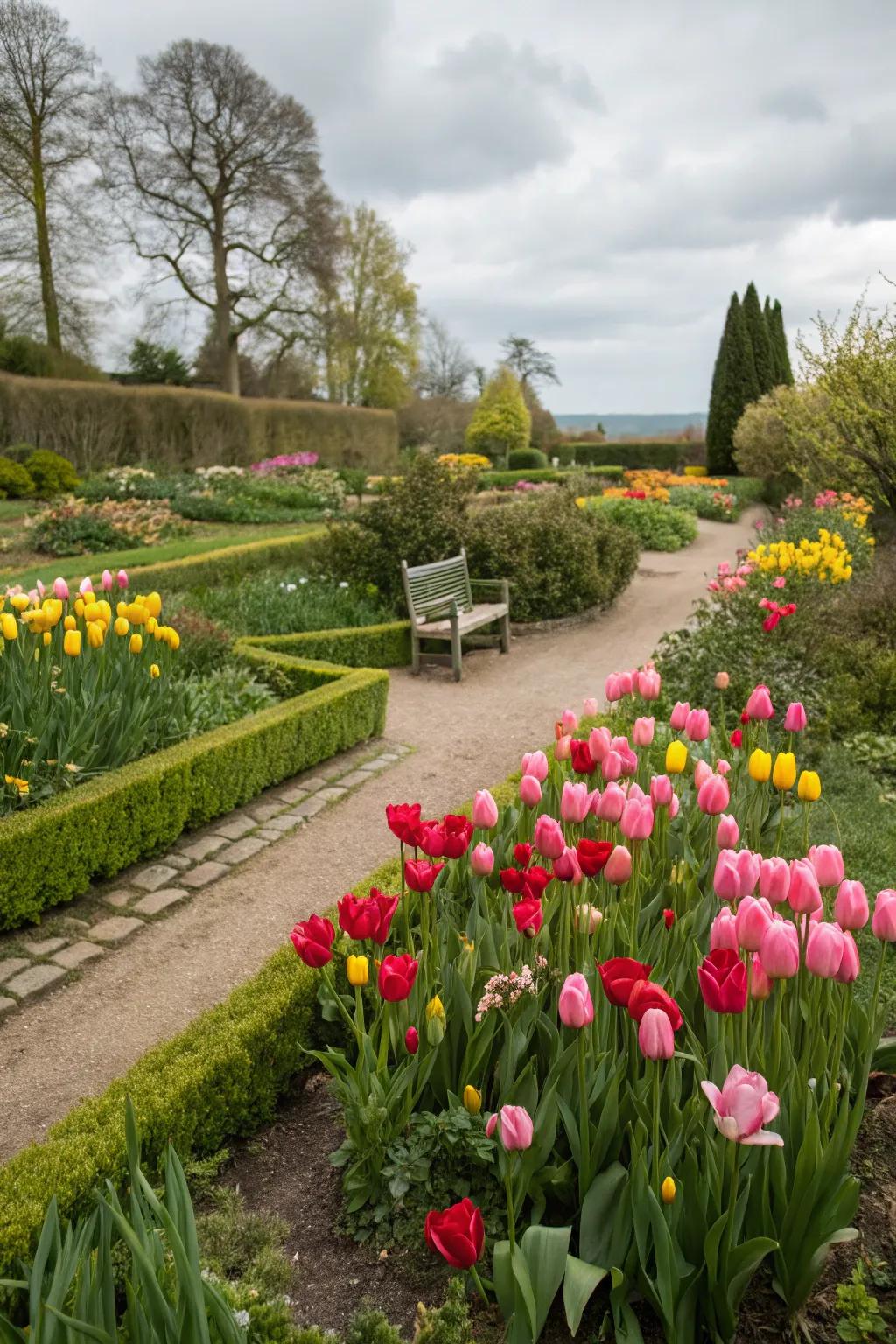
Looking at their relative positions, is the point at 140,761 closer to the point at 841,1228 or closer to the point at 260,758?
the point at 260,758

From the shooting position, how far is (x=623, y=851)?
238 cm

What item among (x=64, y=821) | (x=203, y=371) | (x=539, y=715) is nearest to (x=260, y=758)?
(x=64, y=821)

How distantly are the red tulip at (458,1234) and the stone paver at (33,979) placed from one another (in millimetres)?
2723

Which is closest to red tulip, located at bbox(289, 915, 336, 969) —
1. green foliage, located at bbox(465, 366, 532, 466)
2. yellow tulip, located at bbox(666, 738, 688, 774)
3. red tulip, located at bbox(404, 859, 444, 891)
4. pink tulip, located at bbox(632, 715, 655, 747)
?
red tulip, located at bbox(404, 859, 444, 891)

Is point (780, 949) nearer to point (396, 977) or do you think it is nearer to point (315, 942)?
point (396, 977)

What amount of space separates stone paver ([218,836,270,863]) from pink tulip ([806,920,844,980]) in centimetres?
370

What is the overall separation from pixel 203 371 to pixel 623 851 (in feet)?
116

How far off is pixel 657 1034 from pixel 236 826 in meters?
4.13

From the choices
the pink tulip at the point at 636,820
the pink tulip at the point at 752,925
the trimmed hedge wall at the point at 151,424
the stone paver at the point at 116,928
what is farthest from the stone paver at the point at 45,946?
the trimmed hedge wall at the point at 151,424

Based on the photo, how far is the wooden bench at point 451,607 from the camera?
8992 millimetres

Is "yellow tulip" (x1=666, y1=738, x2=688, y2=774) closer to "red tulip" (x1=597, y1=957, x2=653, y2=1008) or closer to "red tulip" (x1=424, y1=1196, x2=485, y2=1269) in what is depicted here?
"red tulip" (x1=597, y1=957, x2=653, y2=1008)

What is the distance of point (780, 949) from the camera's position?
1959 mm

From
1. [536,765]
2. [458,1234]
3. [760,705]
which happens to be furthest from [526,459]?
[458,1234]

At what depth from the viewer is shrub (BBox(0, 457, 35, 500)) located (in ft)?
58.1
